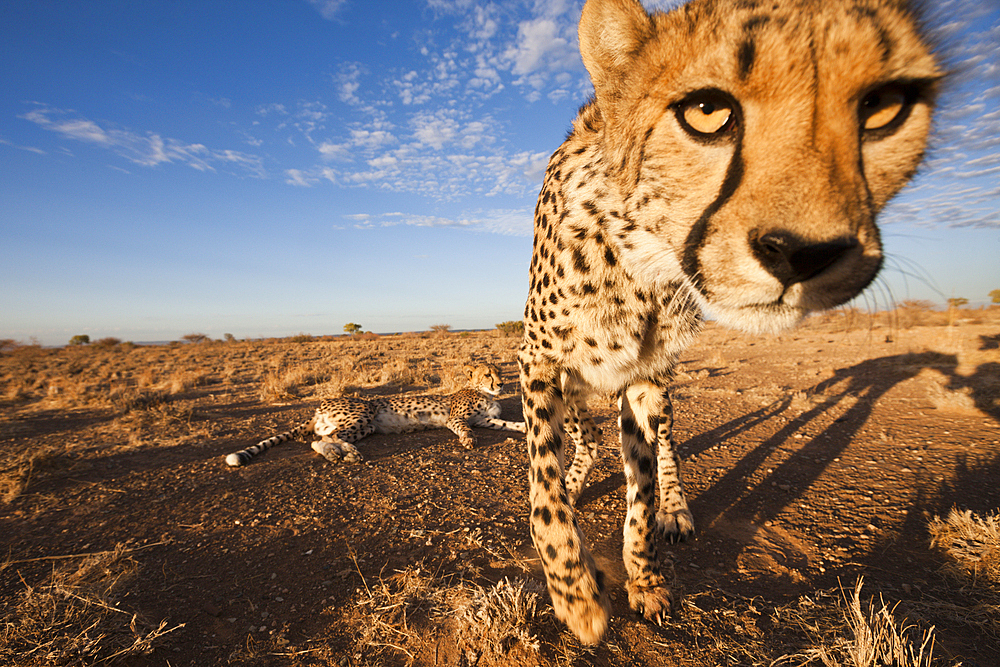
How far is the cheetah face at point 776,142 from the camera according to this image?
1.05 meters

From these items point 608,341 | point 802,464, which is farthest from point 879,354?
point 608,341

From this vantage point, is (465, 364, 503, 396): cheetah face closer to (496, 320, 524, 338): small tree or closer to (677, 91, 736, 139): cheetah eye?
(677, 91, 736, 139): cheetah eye

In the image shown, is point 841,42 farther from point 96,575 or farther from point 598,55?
point 96,575

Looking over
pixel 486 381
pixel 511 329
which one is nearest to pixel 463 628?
pixel 486 381

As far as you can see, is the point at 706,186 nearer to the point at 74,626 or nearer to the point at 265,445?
the point at 74,626

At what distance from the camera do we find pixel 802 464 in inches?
154

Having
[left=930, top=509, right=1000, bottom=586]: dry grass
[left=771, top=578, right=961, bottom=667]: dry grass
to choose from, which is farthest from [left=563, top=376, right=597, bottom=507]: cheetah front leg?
[left=930, top=509, right=1000, bottom=586]: dry grass

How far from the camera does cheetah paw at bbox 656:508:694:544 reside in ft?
9.04

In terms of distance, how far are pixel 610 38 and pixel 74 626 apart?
3532 mm

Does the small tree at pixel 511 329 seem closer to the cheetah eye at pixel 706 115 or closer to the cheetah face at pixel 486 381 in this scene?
the cheetah face at pixel 486 381

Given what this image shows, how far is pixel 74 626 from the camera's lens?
74.9 inches

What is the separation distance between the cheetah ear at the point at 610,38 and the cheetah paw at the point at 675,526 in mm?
2647

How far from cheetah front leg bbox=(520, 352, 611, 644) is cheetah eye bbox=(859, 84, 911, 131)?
1483mm

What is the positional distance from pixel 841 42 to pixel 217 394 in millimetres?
10347
